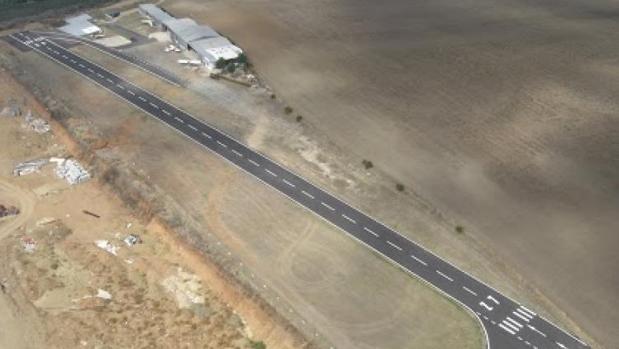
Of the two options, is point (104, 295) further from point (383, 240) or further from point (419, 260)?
point (419, 260)

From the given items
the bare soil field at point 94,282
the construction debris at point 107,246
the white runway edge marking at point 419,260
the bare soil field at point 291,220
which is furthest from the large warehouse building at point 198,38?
the white runway edge marking at point 419,260

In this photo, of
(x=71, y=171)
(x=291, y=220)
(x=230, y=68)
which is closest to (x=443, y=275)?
(x=291, y=220)

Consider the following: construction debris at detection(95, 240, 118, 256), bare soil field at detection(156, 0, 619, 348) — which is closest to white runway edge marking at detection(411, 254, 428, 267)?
bare soil field at detection(156, 0, 619, 348)

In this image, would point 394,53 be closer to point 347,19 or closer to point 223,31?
point 347,19

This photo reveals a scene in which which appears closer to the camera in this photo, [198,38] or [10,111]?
[10,111]

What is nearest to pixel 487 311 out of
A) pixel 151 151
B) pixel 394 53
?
pixel 151 151

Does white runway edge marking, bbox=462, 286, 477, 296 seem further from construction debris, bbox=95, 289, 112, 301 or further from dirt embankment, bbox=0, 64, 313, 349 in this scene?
construction debris, bbox=95, 289, 112, 301
